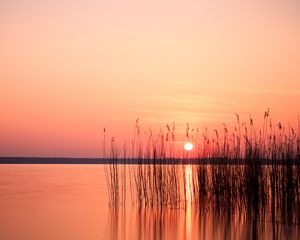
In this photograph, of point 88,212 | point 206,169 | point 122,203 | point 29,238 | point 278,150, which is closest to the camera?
point 29,238

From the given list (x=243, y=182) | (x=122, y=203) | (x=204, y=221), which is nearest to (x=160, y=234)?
(x=204, y=221)

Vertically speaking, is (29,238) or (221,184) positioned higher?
(221,184)

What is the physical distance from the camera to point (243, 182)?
7.65 m

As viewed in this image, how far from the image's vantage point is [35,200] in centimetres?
1073

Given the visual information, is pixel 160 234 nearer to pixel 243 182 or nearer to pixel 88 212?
pixel 243 182

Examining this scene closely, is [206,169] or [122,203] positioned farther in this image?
[122,203]

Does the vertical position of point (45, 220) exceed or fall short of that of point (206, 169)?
it falls short

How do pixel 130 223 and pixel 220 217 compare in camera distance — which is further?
pixel 220 217

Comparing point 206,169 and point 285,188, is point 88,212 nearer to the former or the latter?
point 206,169

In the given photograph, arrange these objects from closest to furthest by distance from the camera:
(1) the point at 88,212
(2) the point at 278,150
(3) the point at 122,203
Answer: (2) the point at 278,150
(1) the point at 88,212
(3) the point at 122,203

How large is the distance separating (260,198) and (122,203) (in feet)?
9.87

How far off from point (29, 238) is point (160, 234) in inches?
63.9

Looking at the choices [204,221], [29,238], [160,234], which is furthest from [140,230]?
[29,238]

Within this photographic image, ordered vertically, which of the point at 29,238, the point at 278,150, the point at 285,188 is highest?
the point at 278,150
